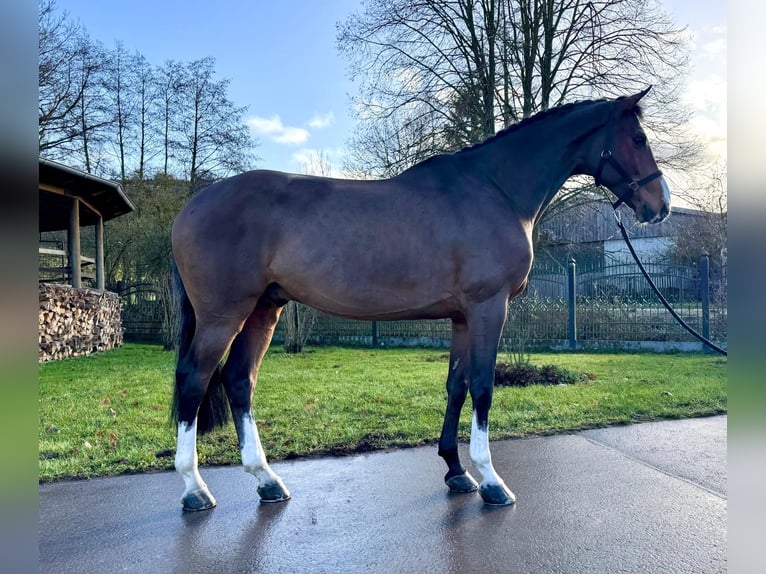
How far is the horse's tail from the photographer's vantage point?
3156mm

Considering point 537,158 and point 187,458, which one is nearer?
point 187,458

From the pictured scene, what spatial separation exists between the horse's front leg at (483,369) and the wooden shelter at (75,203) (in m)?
8.36

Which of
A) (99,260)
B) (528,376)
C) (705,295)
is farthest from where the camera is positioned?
(99,260)

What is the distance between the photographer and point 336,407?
5371 millimetres

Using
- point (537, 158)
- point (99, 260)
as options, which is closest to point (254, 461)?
point (537, 158)

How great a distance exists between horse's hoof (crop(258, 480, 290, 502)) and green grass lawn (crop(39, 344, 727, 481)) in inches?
31.2

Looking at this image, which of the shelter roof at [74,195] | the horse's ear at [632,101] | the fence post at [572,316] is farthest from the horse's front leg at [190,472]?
the fence post at [572,316]

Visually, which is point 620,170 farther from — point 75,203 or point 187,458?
point 75,203

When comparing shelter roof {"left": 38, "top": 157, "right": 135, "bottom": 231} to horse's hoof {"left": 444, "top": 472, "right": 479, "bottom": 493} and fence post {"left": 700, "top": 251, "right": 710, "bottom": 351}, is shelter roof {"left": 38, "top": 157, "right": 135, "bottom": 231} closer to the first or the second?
horse's hoof {"left": 444, "top": 472, "right": 479, "bottom": 493}

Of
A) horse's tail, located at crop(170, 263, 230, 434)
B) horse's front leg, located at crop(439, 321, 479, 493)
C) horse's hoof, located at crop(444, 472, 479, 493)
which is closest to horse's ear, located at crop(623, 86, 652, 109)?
horse's front leg, located at crop(439, 321, 479, 493)

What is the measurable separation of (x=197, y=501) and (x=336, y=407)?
2.60 m

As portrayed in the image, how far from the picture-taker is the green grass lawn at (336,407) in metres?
3.91

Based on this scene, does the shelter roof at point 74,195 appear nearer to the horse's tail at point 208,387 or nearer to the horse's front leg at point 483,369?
the horse's tail at point 208,387
